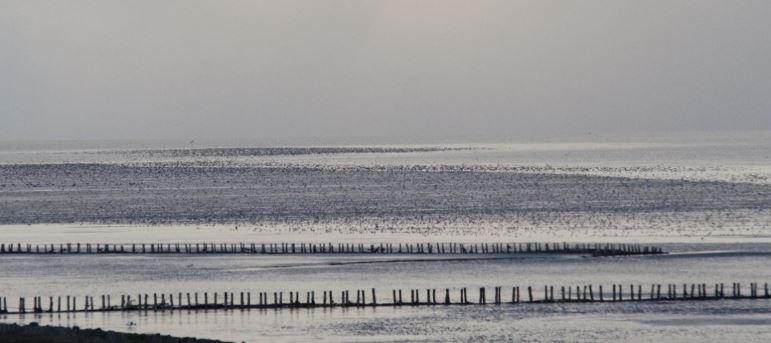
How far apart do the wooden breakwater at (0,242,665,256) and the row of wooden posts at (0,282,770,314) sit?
1524 cm

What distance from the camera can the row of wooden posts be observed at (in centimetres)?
5306

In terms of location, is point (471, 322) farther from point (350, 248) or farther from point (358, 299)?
point (350, 248)

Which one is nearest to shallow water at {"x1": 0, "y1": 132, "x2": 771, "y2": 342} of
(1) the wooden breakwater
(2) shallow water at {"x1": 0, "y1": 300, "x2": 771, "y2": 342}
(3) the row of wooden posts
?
(2) shallow water at {"x1": 0, "y1": 300, "x2": 771, "y2": 342}

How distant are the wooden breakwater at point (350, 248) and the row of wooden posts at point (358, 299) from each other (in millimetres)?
15242

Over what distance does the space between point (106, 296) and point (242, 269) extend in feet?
40.1

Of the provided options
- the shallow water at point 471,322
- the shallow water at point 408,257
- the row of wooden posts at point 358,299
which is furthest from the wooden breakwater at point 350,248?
the shallow water at point 471,322

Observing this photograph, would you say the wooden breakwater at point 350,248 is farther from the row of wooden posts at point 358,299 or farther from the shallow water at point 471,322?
the shallow water at point 471,322

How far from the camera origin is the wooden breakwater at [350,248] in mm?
73750

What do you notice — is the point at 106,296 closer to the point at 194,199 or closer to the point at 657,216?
the point at 657,216

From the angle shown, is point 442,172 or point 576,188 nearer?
point 576,188

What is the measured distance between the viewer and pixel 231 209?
11612 cm

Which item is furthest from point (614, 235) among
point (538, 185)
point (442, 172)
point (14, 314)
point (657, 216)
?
point (442, 172)

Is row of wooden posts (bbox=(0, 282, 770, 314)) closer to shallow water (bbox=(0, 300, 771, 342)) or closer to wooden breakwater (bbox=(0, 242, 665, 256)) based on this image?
shallow water (bbox=(0, 300, 771, 342))

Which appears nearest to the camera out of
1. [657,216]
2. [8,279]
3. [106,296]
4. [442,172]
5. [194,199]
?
[106,296]
